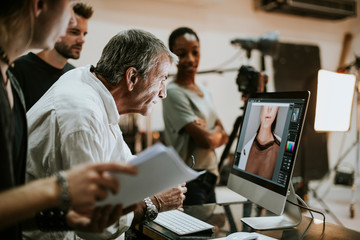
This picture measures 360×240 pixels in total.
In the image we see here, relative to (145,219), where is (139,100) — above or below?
above

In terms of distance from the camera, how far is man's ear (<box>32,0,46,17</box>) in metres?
0.75

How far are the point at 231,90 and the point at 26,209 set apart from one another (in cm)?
404

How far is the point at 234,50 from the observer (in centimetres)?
451

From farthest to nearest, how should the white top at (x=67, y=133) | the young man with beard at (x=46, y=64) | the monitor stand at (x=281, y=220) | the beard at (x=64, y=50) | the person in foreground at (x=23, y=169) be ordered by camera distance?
the beard at (x=64, y=50), the young man with beard at (x=46, y=64), the monitor stand at (x=281, y=220), the white top at (x=67, y=133), the person in foreground at (x=23, y=169)

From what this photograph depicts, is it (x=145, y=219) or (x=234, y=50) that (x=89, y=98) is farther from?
(x=234, y=50)

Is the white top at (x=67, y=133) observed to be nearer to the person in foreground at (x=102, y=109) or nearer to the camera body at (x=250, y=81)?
the person in foreground at (x=102, y=109)

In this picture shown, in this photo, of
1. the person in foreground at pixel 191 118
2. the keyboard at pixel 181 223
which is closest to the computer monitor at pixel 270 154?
the keyboard at pixel 181 223

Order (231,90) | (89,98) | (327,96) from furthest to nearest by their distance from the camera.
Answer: (231,90), (327,96), (89,98)

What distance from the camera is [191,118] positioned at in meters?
1.96

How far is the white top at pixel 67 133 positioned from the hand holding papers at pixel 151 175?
0.79ft

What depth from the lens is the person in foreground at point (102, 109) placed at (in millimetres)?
954

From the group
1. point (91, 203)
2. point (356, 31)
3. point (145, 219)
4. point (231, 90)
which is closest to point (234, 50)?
point (231, 90)

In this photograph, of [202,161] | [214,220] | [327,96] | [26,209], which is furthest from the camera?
[202,161]

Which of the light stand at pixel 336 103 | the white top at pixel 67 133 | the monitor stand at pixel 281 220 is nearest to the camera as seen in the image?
the white top at pixel 67 133
